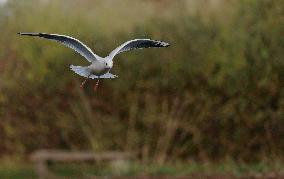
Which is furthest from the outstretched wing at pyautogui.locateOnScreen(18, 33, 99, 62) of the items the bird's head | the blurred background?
the blurred background

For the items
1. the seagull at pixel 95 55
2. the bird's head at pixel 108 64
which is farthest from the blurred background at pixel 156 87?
the bird's head at pixel 108 64

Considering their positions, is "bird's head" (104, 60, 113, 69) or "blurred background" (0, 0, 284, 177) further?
"blurred background" (0, 0, 284, 177)

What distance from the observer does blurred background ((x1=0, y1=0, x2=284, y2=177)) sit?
1471cm

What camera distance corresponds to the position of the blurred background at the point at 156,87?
48.3 ft

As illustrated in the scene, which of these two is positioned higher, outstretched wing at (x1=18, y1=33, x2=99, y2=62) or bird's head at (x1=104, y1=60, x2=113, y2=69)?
outstretched wing at (x1=18, y1=33, x2=99, y2=62)

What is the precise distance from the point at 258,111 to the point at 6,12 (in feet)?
20.1

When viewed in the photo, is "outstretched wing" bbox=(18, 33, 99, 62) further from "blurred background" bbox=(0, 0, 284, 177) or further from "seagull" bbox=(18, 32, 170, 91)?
"blurred background" bbox=(0, 0, 284, 177)

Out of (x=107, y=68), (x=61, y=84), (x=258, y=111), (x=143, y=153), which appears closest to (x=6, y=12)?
(x=61, y=84)

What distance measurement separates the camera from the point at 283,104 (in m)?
14.4

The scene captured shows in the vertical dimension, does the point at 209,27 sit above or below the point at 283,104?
above

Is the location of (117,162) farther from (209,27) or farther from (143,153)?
(209,27)

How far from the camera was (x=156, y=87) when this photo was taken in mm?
15742

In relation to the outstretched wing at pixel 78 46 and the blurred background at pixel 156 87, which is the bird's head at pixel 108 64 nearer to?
the outstretched wing at pixel 78 46

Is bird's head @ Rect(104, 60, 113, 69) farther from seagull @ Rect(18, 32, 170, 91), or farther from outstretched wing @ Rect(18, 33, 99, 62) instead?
outstretched wing @ Rect(18, 33, 99, 62)
